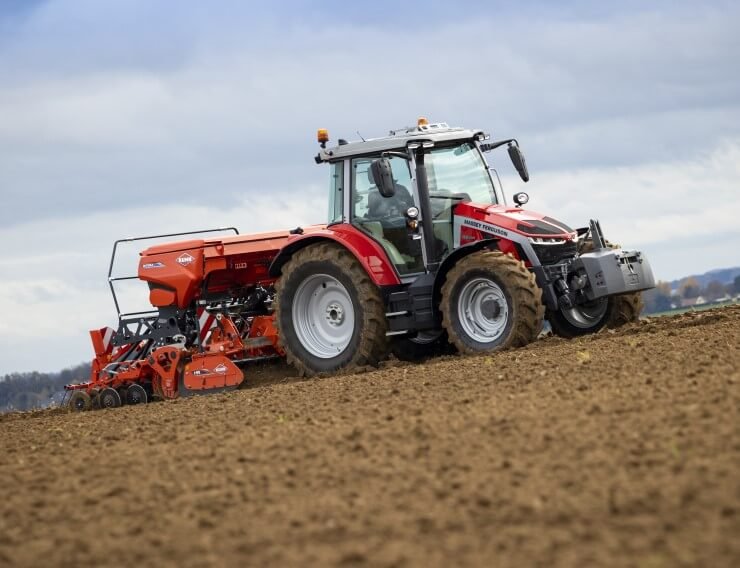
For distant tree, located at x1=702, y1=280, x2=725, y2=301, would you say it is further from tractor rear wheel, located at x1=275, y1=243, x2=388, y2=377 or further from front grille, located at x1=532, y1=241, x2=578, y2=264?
tractor rear wheel, located at x1=275, y1=243, x2=388, y2=377

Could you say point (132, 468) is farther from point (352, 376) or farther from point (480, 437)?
point (352, 376)

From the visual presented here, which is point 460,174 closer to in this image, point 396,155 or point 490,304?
point 396,155

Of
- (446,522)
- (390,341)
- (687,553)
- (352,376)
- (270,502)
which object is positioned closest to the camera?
(687,553)

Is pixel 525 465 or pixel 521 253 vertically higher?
pixel 521 253

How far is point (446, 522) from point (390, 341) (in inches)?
328

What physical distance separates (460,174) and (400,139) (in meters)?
0.81

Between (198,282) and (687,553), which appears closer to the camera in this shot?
(687,553)

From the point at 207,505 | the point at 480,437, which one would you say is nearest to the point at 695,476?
the point at 480,437

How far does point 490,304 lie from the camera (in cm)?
1308

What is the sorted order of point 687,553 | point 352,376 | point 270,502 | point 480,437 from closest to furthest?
point 687,553, point 270,502, point 480,437, point 352,376

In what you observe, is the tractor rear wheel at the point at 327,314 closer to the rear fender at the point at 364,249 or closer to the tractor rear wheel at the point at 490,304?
the rear fender at the point at 364,249

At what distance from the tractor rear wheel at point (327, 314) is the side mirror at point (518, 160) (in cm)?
216

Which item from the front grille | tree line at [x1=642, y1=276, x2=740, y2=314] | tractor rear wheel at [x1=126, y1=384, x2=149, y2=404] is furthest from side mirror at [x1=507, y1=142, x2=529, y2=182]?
tree line at [x1=642, y1=276, x2=740, y2=314]

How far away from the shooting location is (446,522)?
573 cm
